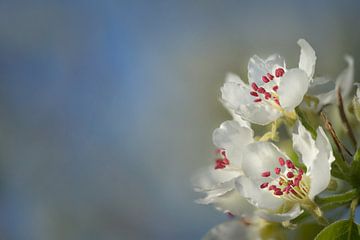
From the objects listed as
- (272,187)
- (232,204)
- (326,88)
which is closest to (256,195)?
(272,187)

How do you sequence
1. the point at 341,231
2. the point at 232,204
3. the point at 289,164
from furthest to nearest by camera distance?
1. the point at 232,204
2. the point at 289,164
3. the point at 341,231

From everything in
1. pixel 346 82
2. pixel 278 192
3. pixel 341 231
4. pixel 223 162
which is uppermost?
pixel 346 82

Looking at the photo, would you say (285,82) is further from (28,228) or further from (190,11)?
(190,11)

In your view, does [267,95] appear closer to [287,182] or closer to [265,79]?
[265,79]

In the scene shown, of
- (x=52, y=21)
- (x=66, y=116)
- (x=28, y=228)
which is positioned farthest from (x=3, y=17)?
(x=28, y=228)

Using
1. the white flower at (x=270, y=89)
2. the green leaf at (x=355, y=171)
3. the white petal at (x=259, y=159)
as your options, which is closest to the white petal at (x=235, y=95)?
the white flower at (x=270, y=89)

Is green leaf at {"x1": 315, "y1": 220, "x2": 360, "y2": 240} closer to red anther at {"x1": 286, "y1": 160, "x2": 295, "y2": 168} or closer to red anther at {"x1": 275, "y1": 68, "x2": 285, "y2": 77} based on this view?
red anther at {"x1": 286, "y1": 160, "x2": 295, "y2": 168}

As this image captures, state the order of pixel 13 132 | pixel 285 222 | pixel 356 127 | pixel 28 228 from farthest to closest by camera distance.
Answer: pixel 13 132 → pixel 28 228 → pixel 356 127 → pixel 285 222
